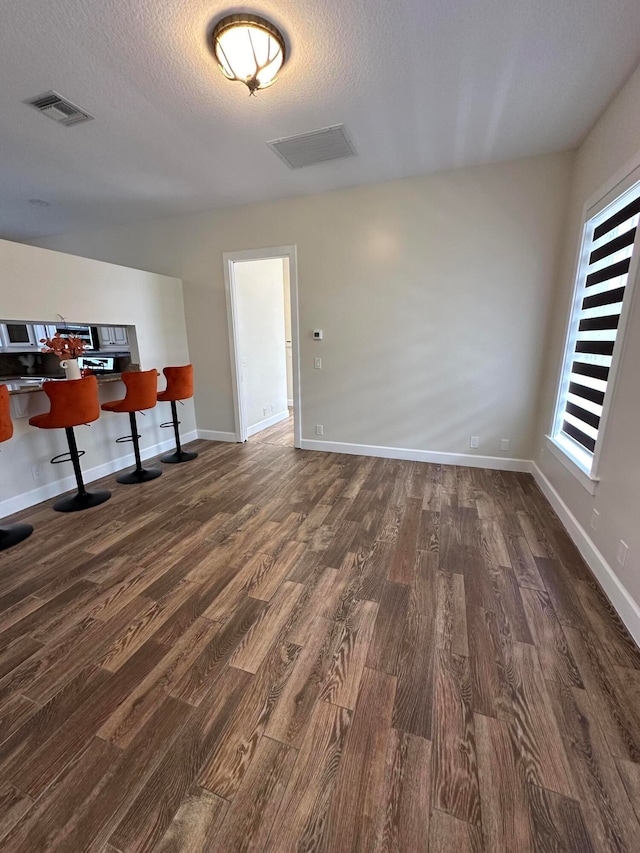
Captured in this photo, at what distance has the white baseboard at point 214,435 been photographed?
475cm

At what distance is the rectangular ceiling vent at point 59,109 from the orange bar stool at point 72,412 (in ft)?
5.90

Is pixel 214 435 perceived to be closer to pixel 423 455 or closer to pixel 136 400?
pixel 136 400

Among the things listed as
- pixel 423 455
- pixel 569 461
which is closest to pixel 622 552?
pixel 569 461

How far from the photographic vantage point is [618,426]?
1.98m

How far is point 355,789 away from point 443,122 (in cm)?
379

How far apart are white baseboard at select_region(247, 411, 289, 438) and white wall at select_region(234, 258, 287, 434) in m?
0.03

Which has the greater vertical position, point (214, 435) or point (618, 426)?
point (618, 426)

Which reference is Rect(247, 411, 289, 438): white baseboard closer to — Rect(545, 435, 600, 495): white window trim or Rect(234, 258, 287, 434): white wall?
Rect(234, 258, 287, 434): white wall

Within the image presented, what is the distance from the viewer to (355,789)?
109 cm

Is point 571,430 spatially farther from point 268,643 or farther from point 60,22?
point 60,22

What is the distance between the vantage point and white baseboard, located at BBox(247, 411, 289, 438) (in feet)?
16.7

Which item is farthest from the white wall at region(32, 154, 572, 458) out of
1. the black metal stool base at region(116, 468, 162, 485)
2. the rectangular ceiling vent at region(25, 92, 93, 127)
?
the rectangular ceiling vent at region(25, 92, 93, 127)

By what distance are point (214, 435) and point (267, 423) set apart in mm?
1002

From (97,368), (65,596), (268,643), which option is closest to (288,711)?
(268,643)
